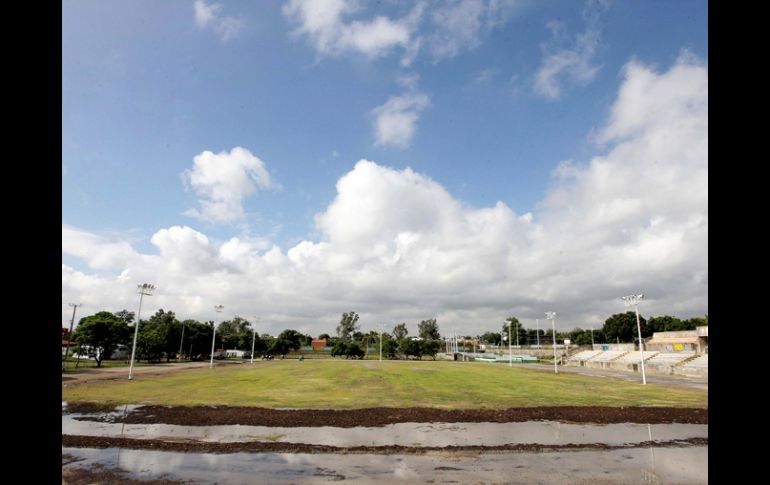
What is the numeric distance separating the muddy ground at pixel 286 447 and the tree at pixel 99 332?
5447 cm

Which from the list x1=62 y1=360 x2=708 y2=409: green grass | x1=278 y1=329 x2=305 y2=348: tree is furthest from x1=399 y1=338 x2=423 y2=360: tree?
x1=62 y1=360 x2=708 y2=409: green grass

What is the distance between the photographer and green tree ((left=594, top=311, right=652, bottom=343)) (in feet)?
415

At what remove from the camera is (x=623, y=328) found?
12706cm

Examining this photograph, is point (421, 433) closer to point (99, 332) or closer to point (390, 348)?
point (99, 332)

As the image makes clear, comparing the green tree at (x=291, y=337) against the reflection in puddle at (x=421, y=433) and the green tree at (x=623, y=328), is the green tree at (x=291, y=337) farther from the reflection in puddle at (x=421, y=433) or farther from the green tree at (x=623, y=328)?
the green tree at (x=623, y=328)

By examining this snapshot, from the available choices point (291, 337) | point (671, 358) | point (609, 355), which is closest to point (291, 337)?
point (291, 337)

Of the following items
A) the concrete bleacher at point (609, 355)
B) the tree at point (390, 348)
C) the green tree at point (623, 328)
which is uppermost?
the green tree at point (623, 328)

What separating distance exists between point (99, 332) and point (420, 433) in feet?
205

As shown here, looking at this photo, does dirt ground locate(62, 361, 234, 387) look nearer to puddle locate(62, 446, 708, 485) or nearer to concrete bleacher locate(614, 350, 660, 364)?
puddle locate(62, 446, 708, 485)

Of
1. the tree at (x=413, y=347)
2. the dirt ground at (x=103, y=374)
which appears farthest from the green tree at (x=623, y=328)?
the dirt ground at (x=103, y=374)

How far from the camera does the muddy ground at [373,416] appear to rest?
20406 mm

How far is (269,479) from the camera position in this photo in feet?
40.1
